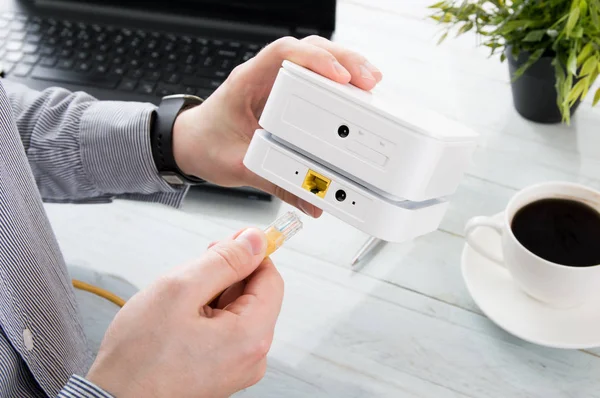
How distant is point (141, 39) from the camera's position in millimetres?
802

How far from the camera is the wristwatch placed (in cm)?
61

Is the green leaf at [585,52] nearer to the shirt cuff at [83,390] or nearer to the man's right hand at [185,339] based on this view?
the man's right hand at [185,339]

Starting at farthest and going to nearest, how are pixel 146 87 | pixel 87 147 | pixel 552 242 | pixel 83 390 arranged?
pixel 146 87, pixel 87 147, pixel 552 242, pixel 83 390

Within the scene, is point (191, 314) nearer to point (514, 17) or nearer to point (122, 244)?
point (122, 244)

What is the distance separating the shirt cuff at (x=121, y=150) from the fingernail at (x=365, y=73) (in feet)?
0.87

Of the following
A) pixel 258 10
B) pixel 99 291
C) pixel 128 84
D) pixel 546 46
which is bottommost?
pixel 99 291

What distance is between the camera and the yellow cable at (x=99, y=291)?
1.87ft

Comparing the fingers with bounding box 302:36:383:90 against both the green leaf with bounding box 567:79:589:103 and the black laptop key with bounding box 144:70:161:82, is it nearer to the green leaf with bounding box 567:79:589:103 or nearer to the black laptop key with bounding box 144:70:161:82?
the green leaf with bounding box 567:79:589:103

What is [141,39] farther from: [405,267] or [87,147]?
[405,267]

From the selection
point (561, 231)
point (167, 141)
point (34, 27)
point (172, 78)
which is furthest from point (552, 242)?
point (34, 27)

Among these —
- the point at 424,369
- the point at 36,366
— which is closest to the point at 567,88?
the point at 424,369

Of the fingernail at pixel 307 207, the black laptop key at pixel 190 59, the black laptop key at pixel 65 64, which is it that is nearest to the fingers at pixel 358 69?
the fingernail at pixel 307 207

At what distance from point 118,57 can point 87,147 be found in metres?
0.20

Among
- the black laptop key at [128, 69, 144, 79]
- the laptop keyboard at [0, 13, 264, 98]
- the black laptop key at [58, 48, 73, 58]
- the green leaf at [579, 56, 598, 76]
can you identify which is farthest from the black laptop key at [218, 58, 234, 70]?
the green leaf at [579, 56, 598, 76]
